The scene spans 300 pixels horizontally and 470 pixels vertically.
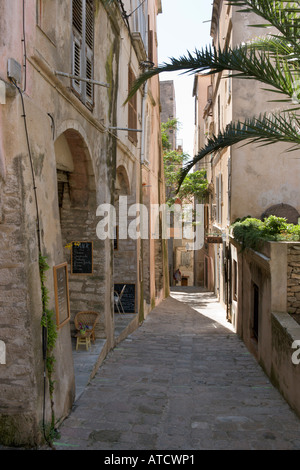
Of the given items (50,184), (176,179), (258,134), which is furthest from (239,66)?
(176,179)

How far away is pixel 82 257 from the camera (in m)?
8.42

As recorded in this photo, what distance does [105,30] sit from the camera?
8.57 meters

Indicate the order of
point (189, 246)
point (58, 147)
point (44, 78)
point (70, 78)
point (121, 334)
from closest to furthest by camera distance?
point (44, 78) < point (70, 78) < point (58, 147) < point (121, 334) < point (189, 246)

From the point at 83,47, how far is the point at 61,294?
13.2 feet

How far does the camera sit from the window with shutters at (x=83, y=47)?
22.3 ft

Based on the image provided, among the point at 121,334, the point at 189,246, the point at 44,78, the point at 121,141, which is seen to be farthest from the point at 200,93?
the point at 44,78

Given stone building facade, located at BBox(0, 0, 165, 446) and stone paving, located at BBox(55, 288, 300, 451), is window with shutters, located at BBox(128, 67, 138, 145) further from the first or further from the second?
stone paving, located at BBox(55, 288, 300, 451)

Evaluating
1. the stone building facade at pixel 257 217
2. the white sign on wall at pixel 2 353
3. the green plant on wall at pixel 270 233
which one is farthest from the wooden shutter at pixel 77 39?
the green plant on wall at pixel 270 233

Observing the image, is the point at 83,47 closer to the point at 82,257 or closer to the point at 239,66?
the point at 239,66

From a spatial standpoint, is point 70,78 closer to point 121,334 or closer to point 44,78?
point 44,78

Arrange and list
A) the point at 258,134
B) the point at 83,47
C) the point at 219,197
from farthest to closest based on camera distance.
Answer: the point at 219,197
the point at 83,47
the point at 258,134

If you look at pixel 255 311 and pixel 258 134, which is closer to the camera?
pixel 258 134

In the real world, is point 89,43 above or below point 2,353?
above

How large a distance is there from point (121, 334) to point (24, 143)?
6221mm
